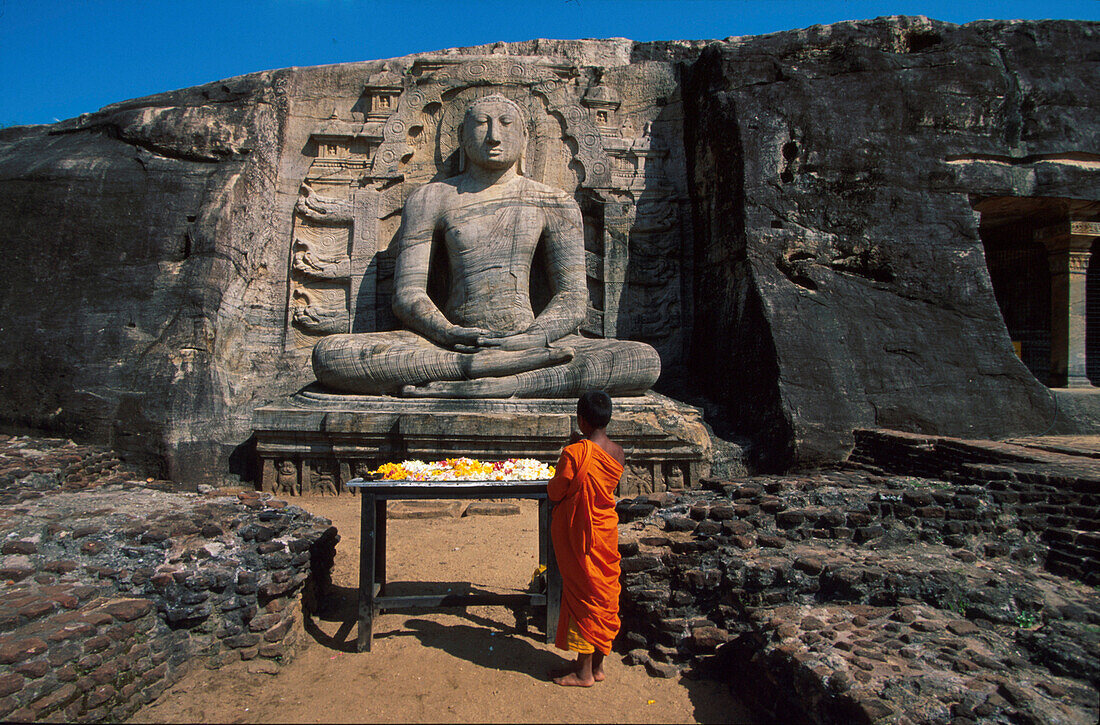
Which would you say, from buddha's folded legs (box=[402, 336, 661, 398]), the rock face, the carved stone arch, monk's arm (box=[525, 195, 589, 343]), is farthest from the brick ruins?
the carved stone arch

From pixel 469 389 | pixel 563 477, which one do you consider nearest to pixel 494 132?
pixel 469 389

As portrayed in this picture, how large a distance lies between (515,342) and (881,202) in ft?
12.8

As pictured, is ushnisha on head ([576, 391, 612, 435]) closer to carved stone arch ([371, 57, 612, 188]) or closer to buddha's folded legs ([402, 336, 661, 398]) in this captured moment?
buddha's folded legs ([402, 336, 661, 398])

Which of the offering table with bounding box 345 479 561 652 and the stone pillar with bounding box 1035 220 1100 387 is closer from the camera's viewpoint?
the offering table with bounding box 345 479 561 652

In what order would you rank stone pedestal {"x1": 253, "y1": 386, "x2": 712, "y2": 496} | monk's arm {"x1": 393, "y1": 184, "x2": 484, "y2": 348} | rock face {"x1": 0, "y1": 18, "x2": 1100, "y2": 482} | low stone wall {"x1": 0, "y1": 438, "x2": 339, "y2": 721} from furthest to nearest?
1. monk's arm {"x1": 393, "y1": 184, "x2": 484, "y2": 348}
2. rock face {"x1": 0, "y1": 18, "x2": 1100, "y2": 482}
3. stone pedestal {"x1": 253, "y1": 386, "x2": 712, "y2": 496}
4. low stone wall {"x1": 0, "y1": 438, "x2": 339, "y2": 721}

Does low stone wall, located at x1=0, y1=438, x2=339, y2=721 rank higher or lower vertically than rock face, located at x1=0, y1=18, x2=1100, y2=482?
lower

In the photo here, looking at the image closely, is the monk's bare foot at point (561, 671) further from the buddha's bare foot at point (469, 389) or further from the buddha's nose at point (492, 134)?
the buddha's nose at point (492, 134)

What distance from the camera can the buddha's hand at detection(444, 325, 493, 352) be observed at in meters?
6.67

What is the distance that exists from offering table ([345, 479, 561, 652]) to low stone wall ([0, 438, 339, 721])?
448 millimetres

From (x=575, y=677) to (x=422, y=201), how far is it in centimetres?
580

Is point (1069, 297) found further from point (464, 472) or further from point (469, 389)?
point (464, 472)

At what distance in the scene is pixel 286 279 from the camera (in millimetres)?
7711

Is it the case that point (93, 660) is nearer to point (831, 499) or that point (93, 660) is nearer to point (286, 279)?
point (831, 499)

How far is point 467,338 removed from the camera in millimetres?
6688
